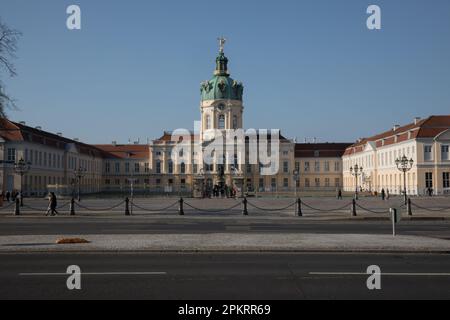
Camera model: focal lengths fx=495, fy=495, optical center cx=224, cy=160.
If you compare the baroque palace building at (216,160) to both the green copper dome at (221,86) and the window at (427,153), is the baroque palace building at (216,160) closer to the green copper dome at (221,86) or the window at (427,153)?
the green copper dome at (221,86)

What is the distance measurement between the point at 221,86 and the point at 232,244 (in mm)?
95487

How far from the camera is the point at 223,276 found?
10078 millimetres

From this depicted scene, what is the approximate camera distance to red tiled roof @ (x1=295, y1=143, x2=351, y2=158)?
11575 cm

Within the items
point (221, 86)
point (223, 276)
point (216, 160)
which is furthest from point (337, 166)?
point (223, 276)

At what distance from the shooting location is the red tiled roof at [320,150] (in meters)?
116

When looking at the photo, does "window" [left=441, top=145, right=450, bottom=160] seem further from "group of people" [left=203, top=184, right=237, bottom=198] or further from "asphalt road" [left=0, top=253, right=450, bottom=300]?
"asphalt road" [left=0, top=253, right=450, bottom=300]

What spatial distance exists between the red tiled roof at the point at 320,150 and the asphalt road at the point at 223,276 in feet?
340

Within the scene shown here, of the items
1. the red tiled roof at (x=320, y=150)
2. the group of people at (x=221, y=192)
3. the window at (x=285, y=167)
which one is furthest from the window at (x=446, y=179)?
the red tiled roof at (x=320, y=150)

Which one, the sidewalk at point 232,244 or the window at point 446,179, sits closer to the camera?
the sidewalk at point 232,244

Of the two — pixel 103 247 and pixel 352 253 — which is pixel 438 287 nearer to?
pixel 352 253

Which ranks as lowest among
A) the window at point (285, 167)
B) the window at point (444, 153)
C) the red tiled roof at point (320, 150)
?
the window at point (285, 167)

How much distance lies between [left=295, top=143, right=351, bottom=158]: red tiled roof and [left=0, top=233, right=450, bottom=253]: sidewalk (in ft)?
327

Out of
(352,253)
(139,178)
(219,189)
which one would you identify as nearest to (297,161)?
(139,178)

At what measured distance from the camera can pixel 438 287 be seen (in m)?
8.99
